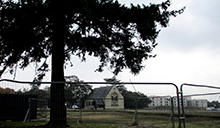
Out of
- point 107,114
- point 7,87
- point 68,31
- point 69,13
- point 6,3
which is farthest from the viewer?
point 68,31

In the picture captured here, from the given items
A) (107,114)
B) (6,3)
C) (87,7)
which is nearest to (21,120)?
(107,114)

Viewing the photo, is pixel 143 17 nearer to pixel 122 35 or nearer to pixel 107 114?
pixel 122 35

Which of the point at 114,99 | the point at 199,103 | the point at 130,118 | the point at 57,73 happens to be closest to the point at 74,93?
the point at 57,73

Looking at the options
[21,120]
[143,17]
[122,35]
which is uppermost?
[143,17]

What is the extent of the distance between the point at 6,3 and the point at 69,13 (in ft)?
10.1

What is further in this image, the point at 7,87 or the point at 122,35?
the point at 122,35

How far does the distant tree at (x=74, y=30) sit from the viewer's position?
9.80 metres

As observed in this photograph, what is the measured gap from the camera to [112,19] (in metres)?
10.8

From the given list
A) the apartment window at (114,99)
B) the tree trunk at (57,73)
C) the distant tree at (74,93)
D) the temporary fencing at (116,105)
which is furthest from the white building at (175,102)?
the tree trunk at (57,73)

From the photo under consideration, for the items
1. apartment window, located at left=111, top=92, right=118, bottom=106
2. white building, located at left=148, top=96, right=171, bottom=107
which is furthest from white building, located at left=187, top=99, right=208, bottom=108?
apartment window, located at left=111, top=92, right=118, bottom=106

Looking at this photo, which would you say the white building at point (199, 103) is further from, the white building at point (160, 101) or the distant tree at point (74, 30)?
the distant tree at point (74, 30)

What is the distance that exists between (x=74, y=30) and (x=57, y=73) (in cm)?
332

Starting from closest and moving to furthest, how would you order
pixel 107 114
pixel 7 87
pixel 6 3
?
pixel 7 87 < pixel 107 114 < pixel 6 3

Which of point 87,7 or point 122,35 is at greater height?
point 87,7
